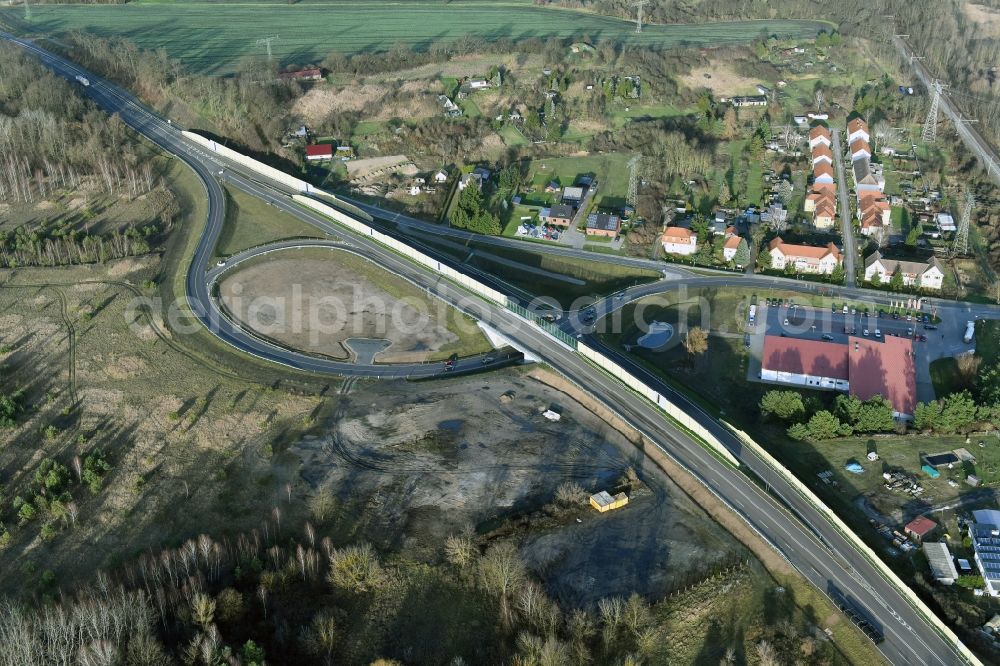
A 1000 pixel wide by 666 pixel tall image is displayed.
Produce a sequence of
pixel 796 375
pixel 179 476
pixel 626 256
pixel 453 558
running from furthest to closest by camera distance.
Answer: pixel 626 256, pixel 796 375, pixel 179 476, pixel 453 558

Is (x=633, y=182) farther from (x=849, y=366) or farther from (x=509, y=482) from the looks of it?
(x=509, y=482)

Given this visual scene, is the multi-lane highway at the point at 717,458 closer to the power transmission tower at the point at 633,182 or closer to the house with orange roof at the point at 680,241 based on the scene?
the house with orange roof at the point at 680,241

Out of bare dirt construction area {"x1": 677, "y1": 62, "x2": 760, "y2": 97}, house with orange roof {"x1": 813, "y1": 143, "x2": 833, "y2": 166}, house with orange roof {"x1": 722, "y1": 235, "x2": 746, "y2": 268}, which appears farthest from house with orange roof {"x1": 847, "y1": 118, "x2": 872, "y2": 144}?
house with orange roof {"x1": 722, "y1": 235, "x2": 746, "y2": 268}

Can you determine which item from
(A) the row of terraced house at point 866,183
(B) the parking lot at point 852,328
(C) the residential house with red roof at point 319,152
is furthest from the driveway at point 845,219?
(C) the residential house with red roof at point 319,152

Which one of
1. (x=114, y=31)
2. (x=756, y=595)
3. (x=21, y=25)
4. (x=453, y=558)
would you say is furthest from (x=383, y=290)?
(x=21, y=25)

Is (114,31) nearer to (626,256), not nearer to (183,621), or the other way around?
(626,256)

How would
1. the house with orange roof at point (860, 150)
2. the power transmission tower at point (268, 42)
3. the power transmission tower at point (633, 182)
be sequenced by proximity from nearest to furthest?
1. the power transmission tower at point (633, 182)
2. the house with orange roof at point (860, 150)
3. the power transmission tower at point (268, 42)
